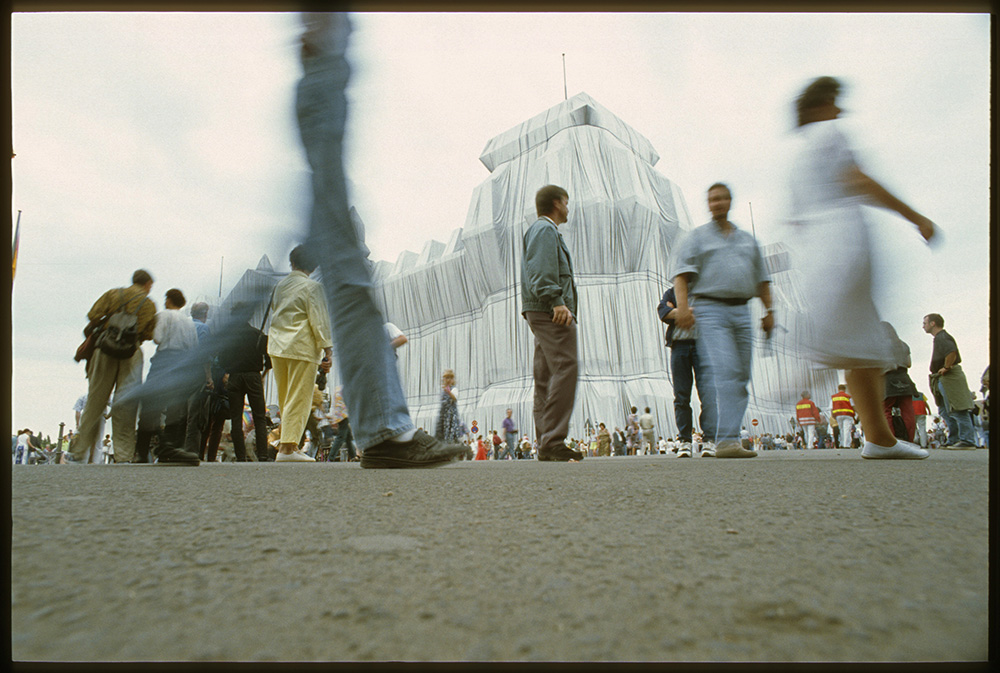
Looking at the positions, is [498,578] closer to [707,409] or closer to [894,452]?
[894,452]

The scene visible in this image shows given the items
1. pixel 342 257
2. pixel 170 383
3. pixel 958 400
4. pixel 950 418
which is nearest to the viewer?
pixel 342 257

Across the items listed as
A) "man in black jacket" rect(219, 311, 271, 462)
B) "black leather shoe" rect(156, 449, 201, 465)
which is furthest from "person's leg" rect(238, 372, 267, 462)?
"black leather shoe" rect(156, 449, 201, 465)

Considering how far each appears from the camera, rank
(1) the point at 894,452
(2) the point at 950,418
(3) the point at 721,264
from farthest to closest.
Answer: (2) the point at 950,418
(3) the point at 721,264
(1) the point at 894,452

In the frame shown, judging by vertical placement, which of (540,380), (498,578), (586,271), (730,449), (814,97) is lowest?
(498,578)

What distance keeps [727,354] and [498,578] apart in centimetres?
231

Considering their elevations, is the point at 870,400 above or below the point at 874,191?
below

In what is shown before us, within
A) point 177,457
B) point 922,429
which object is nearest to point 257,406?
point 177,457

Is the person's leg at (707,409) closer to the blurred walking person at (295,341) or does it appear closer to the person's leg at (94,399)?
the blurred walking person at (295,341)

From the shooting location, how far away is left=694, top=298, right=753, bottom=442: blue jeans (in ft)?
8.45

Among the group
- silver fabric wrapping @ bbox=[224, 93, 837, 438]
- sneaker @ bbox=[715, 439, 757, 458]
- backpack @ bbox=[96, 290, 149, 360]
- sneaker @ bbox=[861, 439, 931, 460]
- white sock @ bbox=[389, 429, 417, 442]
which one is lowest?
sneaker @ bbox=[861, 439, 931, 460]

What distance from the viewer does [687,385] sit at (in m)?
3.59

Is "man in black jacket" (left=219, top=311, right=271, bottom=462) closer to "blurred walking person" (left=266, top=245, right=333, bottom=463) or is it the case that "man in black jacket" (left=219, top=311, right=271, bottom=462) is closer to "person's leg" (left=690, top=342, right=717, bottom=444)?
"blurred walking person" (left=266, top=245, right=333, bottom=463)

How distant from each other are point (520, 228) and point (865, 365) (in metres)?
15.4

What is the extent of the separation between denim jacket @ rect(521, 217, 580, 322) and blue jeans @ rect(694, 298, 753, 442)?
55 centimetres
